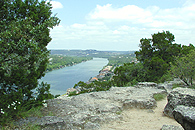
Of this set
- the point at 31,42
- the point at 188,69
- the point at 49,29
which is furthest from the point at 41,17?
the point at 188,69

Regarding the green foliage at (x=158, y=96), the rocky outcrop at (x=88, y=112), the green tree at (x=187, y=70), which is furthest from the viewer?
the green tree at (x=187, y=70)

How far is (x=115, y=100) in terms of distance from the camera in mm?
7215

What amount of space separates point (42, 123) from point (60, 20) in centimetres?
350

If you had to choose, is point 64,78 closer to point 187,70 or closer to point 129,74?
point 129,74

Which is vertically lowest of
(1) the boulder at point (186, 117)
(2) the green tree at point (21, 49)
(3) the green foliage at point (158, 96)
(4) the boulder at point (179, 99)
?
(3) the green foliage at point (158, 96)

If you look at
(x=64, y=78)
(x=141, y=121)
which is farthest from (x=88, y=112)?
(x=64, y=78)

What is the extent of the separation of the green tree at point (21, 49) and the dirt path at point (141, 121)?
2457 mm

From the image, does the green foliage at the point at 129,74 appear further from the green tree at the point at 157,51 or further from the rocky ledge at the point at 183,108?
the rocky ledge at the point at 183,108

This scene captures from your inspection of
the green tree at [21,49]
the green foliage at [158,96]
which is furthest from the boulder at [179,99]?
the green tree at [21,49]

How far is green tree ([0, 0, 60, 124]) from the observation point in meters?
4.41

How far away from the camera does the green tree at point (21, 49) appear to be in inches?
173

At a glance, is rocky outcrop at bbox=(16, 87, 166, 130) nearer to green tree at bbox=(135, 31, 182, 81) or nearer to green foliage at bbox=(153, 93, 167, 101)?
green foliage at bbox=(153, 93, 167, 101)

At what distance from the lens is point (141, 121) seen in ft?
16.9

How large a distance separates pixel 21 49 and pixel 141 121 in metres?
4.06
